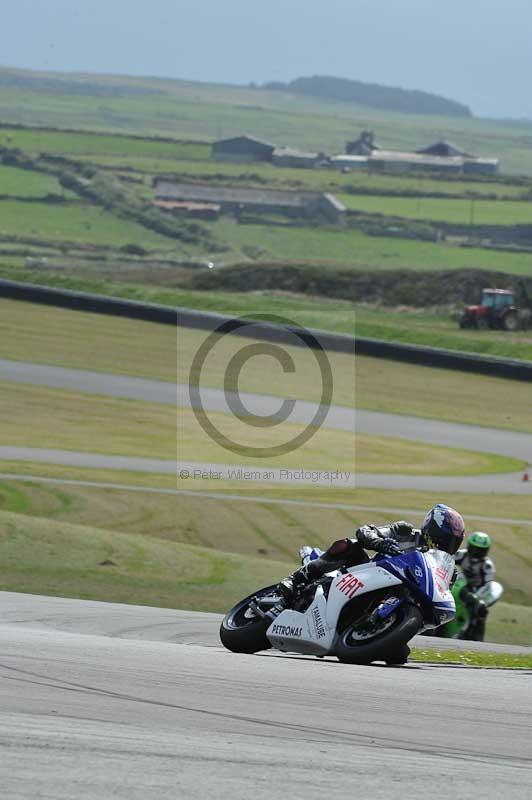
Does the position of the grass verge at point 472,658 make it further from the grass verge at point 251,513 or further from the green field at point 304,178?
the green field at point 304,178

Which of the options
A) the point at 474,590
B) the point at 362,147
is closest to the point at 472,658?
the point at 474,590

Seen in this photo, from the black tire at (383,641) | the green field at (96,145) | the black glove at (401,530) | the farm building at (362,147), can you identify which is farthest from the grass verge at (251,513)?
the farm building at (362,147)

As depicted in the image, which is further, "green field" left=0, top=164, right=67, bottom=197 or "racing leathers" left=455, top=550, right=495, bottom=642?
"green field" left=0, top=164, right=67, bottom=197

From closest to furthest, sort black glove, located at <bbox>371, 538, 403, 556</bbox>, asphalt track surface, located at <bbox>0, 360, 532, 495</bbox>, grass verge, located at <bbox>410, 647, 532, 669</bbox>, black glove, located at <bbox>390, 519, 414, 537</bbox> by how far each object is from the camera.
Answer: black glove, located at <bbox>371, 538, 403, 556</bbox> < black glove, located at <bbox>390, 519, 414, 537</bbox> < grass verge, located at <bbox>410, 647, 532, 669</bbox> < asphalt track surface, located at <bbox>0, 360, 532, 495</bbox>

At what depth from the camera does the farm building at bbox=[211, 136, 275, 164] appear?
16425cm

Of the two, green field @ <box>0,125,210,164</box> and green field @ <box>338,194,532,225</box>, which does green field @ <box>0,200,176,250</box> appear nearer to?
green field @ <box>338,194,532,225</box>

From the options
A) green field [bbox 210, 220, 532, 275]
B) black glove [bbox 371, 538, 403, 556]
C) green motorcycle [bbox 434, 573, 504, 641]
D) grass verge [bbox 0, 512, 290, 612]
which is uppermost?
black glove [bbox 371, 538, 403, 556]

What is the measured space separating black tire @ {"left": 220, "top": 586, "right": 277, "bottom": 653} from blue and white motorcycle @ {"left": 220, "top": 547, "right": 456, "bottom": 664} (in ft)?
0.96

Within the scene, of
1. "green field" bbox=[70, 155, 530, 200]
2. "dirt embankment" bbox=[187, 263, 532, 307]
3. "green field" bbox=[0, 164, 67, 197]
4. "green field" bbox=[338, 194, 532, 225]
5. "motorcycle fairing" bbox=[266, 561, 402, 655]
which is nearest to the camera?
"motorcycle fairing" bbox=[266, 561, 402, 655]

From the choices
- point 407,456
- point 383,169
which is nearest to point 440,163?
point 383,169

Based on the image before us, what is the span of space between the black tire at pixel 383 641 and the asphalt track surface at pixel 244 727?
147 mm

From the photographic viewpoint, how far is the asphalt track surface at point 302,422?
98.2 feet

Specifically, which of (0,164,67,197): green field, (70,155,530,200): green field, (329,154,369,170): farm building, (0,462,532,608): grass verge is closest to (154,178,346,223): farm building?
(70,155,530,200): green field

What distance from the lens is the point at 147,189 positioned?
402 ft
